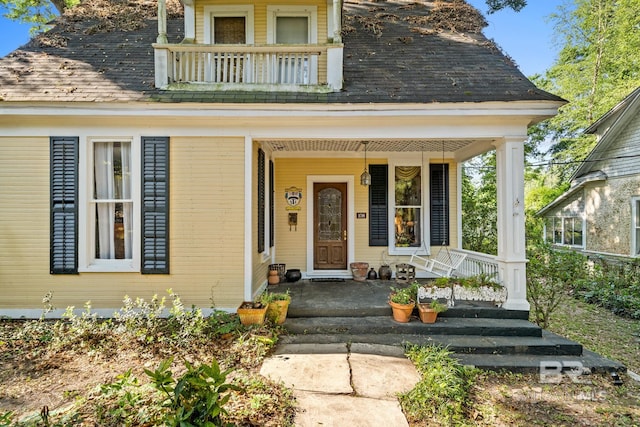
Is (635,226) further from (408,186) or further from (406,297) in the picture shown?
(406,297)

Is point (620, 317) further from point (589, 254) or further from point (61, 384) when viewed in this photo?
point (61, 384)

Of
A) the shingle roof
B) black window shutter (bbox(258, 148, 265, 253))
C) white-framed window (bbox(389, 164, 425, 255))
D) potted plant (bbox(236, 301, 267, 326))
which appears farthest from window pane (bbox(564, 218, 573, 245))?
potted plant (bbox(236, 301, 267, 326))

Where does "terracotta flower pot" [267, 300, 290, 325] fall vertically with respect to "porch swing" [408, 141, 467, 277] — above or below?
below

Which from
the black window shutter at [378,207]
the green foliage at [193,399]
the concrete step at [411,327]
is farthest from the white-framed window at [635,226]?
the green foliage at [193,399]

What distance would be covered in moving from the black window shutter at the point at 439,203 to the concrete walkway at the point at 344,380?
3893 millimetres

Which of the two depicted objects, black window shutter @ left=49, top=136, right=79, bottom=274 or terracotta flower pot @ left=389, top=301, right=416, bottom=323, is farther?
black window shutter @ left=49, top=136, right=79, bottom=274

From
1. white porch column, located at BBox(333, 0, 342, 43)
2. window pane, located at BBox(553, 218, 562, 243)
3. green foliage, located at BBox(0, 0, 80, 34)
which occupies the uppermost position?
green foliage, located at BBox(0, 0, 80, 34)

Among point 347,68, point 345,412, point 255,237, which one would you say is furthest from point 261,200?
point 345,412

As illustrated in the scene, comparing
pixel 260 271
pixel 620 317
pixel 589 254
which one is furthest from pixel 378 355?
pixel 589 254

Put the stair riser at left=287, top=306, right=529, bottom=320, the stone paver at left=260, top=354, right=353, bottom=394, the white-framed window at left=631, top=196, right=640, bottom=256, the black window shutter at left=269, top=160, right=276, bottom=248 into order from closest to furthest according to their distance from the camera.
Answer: the stone paver at left=260, top=354, right=353, bottom=394, the stair riser at left=287, top=306, right=529, bottom=320, the black window shutter at left=269, top=160, right=276, bottom=248, the white-framed window at left=631, top=196, right=640, bottom=256

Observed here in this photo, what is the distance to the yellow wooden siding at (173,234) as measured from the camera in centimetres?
500

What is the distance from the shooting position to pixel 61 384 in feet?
10.8

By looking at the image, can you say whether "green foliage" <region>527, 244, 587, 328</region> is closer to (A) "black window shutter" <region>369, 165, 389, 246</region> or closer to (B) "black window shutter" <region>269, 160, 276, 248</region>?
(A) "black window shutter" <region>369, 165, 389, 246</region>

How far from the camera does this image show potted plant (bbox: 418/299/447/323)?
466cm
